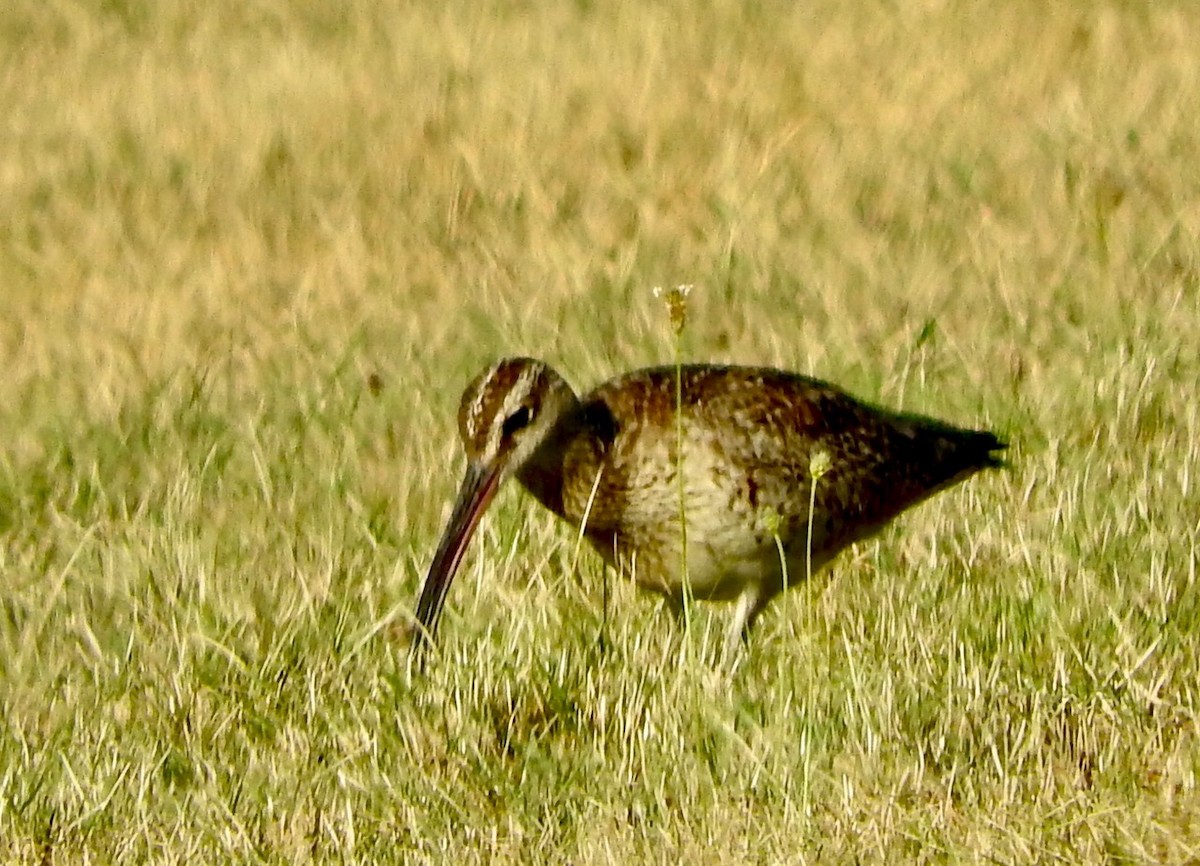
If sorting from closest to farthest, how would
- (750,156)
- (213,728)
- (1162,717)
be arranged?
1. (1162,717)
2. (213,728)
3. (750,156)

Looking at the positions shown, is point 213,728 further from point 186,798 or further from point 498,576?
point 498,576

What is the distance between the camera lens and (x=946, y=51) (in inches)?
400

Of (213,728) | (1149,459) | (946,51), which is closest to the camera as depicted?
(213,728)

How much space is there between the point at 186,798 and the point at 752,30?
6358 millimetres

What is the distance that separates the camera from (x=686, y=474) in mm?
5699

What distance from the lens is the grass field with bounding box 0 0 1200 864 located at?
462 cm

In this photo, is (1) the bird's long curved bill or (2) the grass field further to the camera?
(1) the bird's long curved bill

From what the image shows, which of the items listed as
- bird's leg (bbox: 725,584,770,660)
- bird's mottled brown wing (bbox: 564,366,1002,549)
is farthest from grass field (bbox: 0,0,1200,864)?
bird's mottled brown wing (bbox: 564,366,1002,549)

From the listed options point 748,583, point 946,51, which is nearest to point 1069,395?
point 748,583

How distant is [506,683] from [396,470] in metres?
1.88

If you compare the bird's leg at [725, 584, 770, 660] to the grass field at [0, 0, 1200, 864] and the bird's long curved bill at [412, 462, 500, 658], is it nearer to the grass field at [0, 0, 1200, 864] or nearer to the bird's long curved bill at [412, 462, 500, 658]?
the grass field at [0, 0, 1200, 864]

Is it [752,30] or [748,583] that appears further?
[752,30]

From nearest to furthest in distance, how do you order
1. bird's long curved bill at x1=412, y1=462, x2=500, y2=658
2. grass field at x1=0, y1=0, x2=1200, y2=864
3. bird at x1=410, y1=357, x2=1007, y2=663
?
grass field at x1=0, y1=0, x2=1200, y2=864 → bird's long curved bill at x1=412, y1=462, x2=500, y2=658 → bird at x1=410, y1=357, x2=1007, y2=663

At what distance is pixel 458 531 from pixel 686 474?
563 mm
